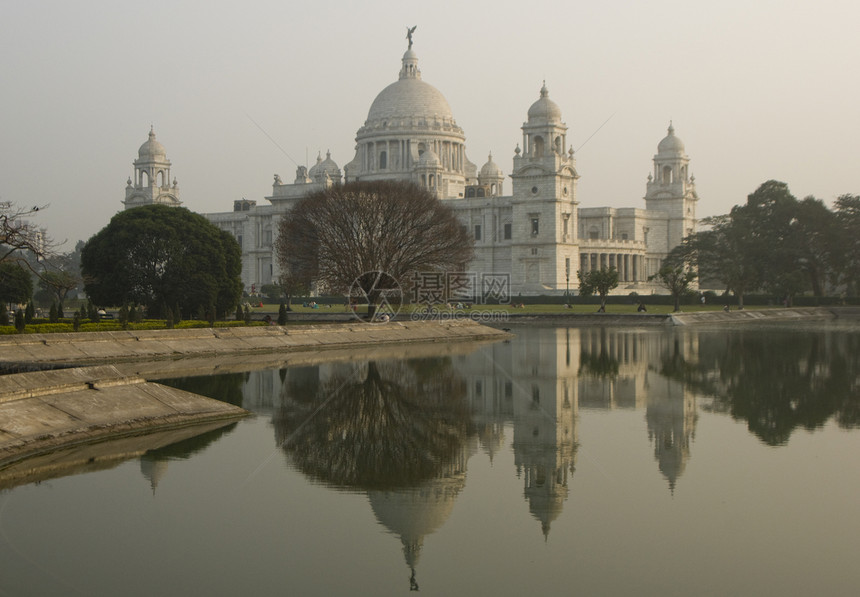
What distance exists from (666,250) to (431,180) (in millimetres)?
25453

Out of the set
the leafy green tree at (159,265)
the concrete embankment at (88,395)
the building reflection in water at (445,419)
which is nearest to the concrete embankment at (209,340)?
the concrete embankment at (88,395)

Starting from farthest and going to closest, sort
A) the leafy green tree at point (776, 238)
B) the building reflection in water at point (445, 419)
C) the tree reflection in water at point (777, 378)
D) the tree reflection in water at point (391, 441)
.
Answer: the leafy green tree at point (776, 238) < the tree reflection in water at point (777, 378) < the building reflection in water at point (445, 419) < the tree reflection in water at point (391, 441)

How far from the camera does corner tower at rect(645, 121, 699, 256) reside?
11231cm

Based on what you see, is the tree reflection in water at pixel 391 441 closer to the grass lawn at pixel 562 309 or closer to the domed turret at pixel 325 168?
the grass lawn at pixel 562 309

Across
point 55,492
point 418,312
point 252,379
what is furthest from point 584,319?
point 55,492

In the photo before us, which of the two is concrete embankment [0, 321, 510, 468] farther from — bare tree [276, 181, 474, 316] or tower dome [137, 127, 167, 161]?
tower dome [137, 127, 167, 161]

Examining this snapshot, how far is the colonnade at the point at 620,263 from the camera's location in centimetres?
10200

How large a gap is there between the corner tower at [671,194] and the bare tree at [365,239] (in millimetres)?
60299

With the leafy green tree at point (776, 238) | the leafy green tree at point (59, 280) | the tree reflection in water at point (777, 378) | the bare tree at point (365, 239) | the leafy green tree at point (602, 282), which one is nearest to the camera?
the tree reflection in water at point (777, 378)

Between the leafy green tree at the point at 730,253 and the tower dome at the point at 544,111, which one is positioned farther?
the tower dome at the point at 544,111

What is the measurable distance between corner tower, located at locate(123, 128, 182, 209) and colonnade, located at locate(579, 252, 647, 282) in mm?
47145

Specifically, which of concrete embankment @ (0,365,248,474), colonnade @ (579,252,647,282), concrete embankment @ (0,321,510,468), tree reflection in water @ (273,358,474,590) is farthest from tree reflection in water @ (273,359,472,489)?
colonnade @ (579,252,647,282)

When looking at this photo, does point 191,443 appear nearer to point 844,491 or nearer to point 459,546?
point 459,546

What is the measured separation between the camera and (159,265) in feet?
164
